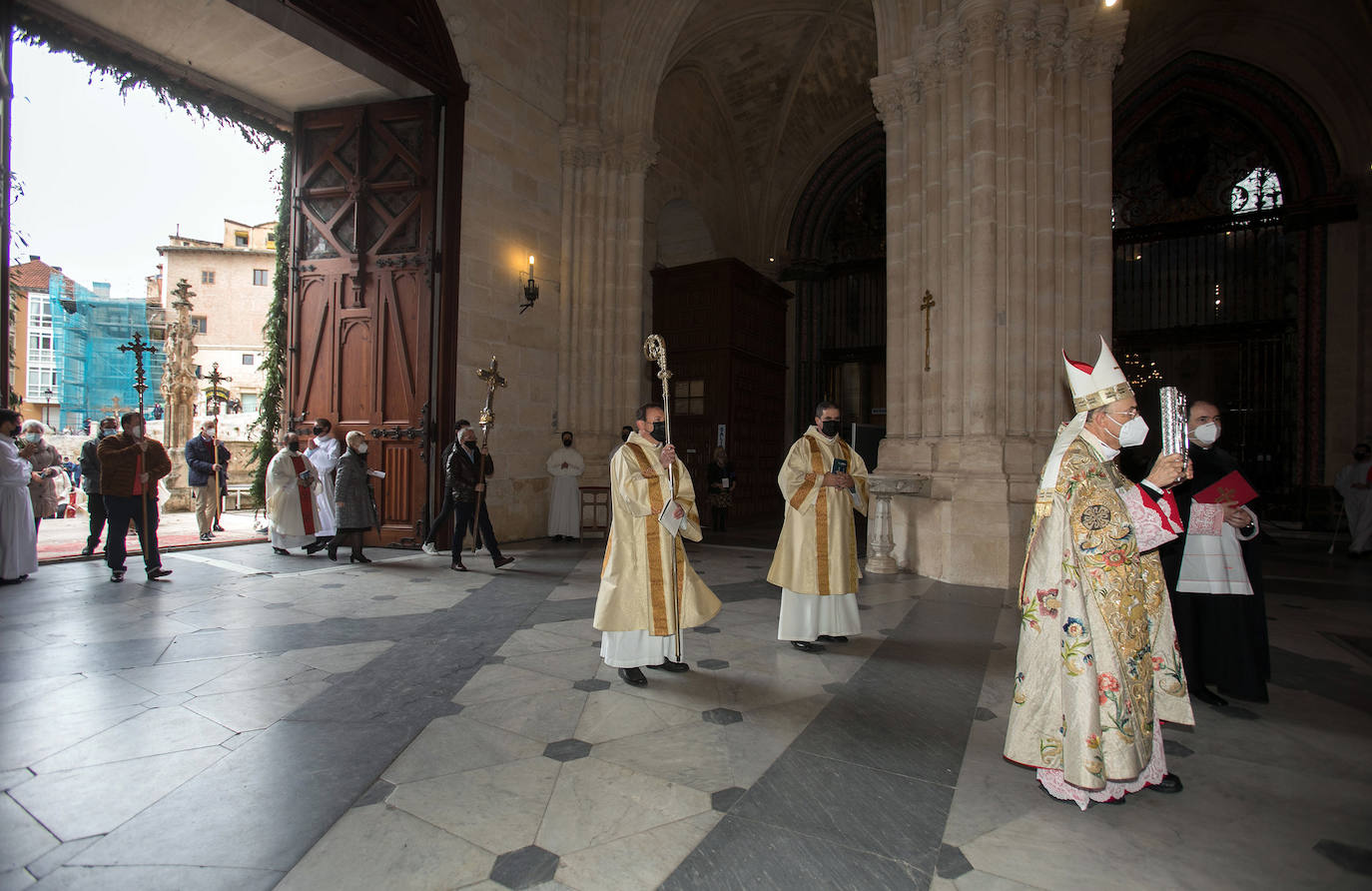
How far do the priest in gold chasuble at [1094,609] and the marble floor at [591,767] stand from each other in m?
0.22

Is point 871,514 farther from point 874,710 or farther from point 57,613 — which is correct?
point 57,613

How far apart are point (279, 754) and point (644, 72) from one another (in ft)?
34.2

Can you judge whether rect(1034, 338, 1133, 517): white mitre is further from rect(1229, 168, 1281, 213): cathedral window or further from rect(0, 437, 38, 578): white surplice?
rect(1229, 168, 1281, 213): cathedral window

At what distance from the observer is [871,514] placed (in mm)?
7570

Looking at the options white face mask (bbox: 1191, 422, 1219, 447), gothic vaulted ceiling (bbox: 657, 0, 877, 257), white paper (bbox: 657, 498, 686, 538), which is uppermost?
gothic vaulted ceiling (bbox: 657, 0, 877, 257)

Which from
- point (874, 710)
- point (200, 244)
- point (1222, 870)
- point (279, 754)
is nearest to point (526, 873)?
point (279, 754)

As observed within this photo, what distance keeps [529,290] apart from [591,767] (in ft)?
24.8

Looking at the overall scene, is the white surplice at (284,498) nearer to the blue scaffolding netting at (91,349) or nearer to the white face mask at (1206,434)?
the white face mask at (1206,434)

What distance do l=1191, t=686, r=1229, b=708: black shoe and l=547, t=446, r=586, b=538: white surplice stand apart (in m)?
7.53

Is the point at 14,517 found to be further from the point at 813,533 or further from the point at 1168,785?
the point at 1168,785

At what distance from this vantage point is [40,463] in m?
8.55

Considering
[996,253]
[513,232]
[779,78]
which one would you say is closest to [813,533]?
[996,253]

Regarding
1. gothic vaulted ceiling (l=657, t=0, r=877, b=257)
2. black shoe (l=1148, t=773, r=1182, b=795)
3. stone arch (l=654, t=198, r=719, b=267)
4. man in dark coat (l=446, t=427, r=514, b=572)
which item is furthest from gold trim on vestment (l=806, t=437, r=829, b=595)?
stone arch (l=654, t=198, r=719, b=267)

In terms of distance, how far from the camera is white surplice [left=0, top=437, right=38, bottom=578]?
6.26 m
